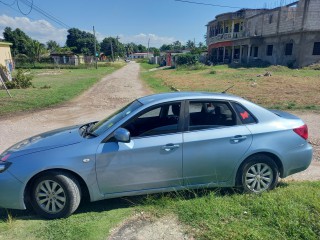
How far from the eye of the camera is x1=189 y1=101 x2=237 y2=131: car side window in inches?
152

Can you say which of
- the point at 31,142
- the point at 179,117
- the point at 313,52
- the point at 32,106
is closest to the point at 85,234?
the point at 31,142

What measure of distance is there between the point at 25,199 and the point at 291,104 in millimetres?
10245

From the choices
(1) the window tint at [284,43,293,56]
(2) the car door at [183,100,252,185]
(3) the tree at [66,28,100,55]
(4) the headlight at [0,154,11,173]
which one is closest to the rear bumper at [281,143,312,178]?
Result: (2) the car door at [183,100,252,185]

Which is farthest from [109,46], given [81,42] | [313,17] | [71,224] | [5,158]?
[71,224]

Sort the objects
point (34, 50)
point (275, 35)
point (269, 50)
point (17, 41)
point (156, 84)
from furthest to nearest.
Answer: point (17, 41) < point (34, 50) < point (269, 50) < point (275, 35) < point (156, 84)

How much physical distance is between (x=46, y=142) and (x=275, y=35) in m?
34.4

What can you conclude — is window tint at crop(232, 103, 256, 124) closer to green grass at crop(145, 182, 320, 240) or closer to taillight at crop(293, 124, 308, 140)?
taillight at crop(293, 124, 308, 140)

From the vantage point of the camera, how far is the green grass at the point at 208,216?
302cm

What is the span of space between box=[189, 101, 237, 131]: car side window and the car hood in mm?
1555

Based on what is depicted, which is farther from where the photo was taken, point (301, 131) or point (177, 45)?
point (177, 45)

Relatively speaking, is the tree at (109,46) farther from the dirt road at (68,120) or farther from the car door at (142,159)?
the car door at (142,159)

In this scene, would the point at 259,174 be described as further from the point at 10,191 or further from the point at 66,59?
the point at 66,59

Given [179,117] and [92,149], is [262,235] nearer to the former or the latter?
[179,117]

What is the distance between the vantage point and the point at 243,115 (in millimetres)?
3959
